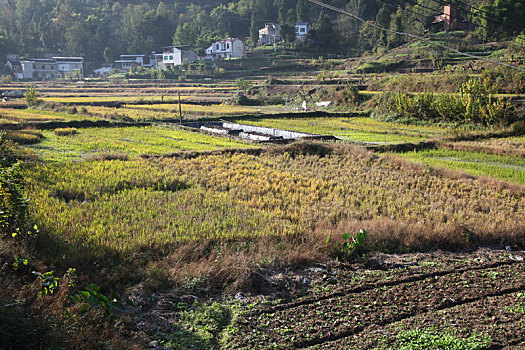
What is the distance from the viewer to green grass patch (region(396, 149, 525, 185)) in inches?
463

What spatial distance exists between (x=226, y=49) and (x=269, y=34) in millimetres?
12188

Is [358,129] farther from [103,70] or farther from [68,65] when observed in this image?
[103,70]

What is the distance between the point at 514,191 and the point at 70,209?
9.62 meters

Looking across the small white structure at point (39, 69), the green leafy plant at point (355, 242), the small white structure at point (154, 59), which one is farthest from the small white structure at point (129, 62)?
the green leafy plant at point (355, 242)

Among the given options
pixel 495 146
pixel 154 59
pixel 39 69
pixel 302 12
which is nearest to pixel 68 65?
pixel 39 69

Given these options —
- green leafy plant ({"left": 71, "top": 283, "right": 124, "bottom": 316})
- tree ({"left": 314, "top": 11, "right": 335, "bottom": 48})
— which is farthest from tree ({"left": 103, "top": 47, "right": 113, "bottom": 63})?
green leafy plant ({"left": 71, "top": 283, "right": 124, "bottom": 316})

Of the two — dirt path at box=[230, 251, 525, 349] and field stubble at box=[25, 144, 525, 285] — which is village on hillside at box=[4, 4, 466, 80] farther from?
dirt path at box=[230, 251, 525, 349]

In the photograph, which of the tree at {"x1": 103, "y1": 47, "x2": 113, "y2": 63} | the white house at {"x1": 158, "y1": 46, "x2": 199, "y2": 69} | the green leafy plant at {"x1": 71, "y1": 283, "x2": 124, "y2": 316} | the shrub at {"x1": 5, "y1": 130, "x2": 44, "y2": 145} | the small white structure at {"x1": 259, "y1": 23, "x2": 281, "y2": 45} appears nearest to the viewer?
the green leafy plant at {"x1": 71, "y1": 283, "x2": 124, "y2": 316}

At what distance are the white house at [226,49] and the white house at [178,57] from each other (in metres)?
3.20

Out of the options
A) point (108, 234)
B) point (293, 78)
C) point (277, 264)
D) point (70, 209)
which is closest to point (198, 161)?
point (70, 209)

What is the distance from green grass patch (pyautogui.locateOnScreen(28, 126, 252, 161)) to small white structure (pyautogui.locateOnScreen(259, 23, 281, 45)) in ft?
186

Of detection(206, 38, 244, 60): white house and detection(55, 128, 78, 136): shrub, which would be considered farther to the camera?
detection(206, 38, 244, 60): white house

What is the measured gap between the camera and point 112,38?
81.4 m

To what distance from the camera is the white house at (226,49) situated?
6391 cm
